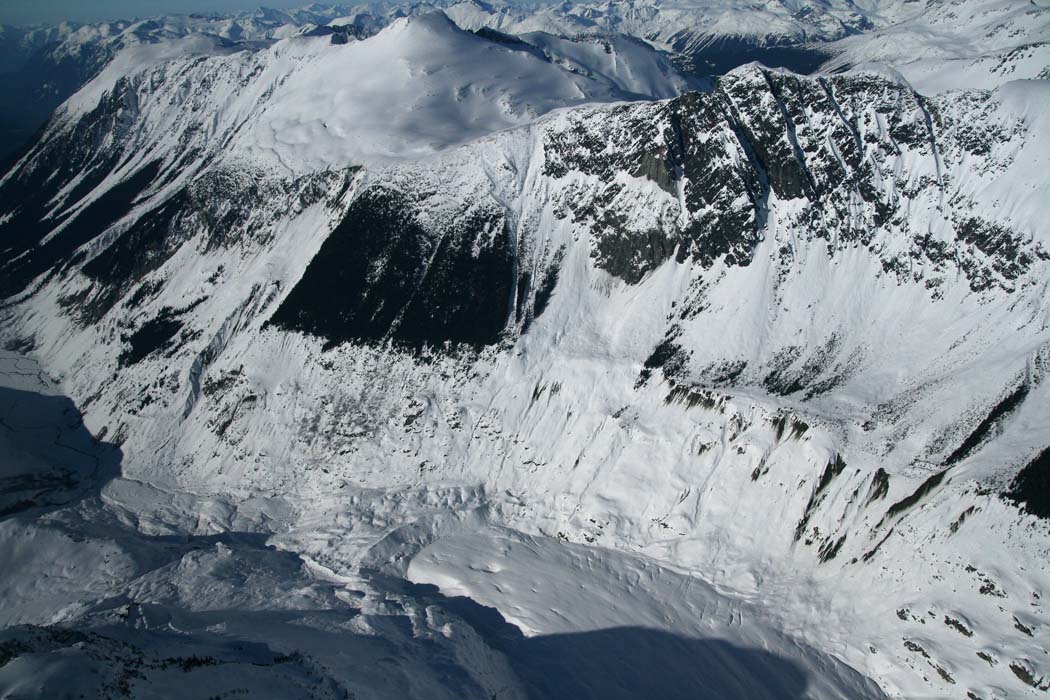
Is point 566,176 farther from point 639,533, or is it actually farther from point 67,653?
point 67,653

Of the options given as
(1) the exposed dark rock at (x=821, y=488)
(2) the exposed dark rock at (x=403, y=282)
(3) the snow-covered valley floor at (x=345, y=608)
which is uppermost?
(2) the exposed dark rock at (x=403, y=282)


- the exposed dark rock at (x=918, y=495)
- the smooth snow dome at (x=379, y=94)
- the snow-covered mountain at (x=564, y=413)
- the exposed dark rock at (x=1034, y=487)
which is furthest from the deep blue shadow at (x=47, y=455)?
the exposed dark rock at (x=1034, y=487)

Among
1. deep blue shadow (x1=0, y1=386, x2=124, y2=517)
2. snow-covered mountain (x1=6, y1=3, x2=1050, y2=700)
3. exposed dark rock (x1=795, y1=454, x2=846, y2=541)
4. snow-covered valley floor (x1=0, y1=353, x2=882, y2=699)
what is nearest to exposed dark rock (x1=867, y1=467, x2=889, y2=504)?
snow-covered mountain (x1=6, y1=3, x2=1050, y2=700)

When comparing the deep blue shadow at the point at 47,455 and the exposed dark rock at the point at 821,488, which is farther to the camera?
the deep blue shadow at the point at 47,455

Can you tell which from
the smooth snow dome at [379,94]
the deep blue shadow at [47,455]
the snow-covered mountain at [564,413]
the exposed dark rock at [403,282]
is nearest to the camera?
the snow-covered mountain at [564,413]

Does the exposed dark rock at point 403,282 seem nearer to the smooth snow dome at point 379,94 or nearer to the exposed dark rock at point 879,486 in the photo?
the smooth snow dome at point 379,94

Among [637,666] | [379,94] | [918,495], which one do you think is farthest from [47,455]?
[918,495]

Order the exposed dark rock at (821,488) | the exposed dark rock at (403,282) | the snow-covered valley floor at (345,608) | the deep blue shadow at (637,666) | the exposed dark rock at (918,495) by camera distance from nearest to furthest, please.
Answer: the snow-covered valley floor at (345,608) < the deep blue shadow at (637,666) < the exposed dark rock at (918,495) < the exposed dark rock at (821,488) < the exposed dark rock at (403,282)
